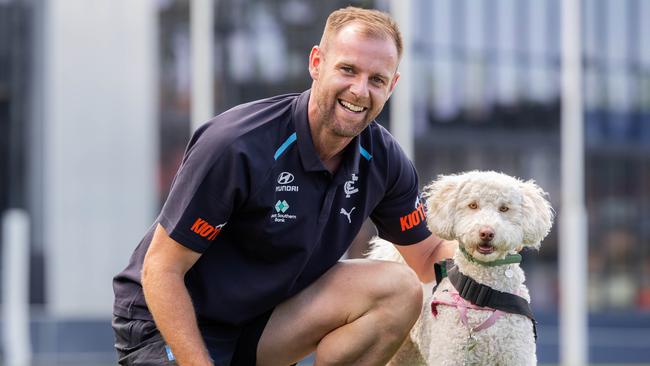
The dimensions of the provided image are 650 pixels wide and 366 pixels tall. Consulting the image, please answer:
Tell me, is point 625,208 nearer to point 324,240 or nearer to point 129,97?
point 129,97

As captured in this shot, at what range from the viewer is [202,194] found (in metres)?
3.56

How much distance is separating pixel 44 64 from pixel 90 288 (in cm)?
271

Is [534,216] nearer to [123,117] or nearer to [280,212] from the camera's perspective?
[280,212]

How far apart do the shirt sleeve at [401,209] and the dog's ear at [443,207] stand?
0.34 feet

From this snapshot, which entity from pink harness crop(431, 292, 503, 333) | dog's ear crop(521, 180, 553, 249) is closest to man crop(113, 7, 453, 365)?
pink harness crop(431, 292, 503, 333)

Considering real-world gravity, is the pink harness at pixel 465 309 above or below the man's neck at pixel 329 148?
below

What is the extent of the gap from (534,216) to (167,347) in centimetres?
122

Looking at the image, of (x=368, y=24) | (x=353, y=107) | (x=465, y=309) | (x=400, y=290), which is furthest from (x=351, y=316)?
(x=368, y=24)

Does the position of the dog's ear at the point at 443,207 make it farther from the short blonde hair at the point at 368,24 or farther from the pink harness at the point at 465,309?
the short blonde hair at the point at 368,24

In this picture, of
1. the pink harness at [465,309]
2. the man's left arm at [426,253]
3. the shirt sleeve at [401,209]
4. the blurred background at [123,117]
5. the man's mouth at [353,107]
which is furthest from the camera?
the blurred background at [123,117]

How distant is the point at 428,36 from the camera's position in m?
15.5

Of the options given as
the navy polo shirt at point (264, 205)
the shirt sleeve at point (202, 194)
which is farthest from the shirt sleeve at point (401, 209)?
the shirt sleeve at point (202, 194)

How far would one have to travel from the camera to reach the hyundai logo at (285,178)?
3.73 meters

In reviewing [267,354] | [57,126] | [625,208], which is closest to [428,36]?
[625,208]
